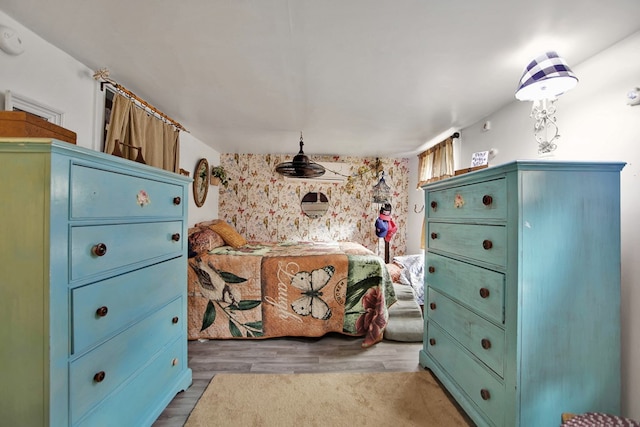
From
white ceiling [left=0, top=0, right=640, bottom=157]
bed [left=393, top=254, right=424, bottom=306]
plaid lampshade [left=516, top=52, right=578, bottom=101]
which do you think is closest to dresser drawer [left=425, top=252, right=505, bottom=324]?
plaid lampshade [left=516, top=52, right=578, bottom=101]

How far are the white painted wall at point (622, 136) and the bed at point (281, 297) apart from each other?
1.52 metres

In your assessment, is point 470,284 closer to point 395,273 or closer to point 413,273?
point 413,273

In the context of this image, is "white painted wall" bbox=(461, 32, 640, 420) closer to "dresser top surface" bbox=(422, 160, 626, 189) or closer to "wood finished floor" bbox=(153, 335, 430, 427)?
"dresser top surface" bbox=(422, 160, 626, 189)

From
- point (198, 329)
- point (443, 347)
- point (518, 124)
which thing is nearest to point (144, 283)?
point (198, 329)

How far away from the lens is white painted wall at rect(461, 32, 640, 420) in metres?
1.27

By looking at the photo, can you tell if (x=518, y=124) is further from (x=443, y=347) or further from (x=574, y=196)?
(x=443, y=347)

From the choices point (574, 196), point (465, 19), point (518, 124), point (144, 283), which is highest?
point (465, 19)

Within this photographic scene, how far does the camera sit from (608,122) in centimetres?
145

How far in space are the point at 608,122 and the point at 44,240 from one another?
2916mm

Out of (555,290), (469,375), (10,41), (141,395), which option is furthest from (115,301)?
(555,290)

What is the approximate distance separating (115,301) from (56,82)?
1.69m

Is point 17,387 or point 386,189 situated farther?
point 386,189

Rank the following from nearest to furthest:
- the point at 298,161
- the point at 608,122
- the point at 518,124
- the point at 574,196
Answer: the point at 574,196 < the point at 608,122 < the point at 518,124 < the point at 298,161

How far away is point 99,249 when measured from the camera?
3.16 feet
